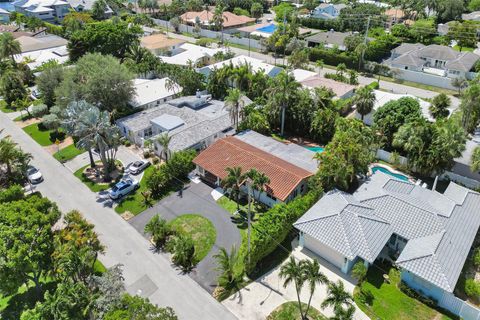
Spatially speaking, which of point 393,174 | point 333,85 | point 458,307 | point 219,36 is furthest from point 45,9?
point 458,307

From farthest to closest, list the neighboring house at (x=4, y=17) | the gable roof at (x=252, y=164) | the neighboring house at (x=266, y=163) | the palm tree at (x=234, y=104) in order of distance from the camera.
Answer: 1. the neighboring house at (x=4, y=17)
2. the palm tree at (x=234, y=104)
3. the neighboring house at (x=266, y=163)
4. the gable roof at (x=252, y=164)

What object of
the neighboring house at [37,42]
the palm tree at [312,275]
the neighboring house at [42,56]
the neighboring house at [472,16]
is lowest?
the neighboring house at [42,56]

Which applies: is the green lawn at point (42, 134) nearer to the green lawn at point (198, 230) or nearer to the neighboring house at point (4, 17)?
the green lawn at point (198, 230)

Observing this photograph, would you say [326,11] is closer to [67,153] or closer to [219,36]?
[219,36]

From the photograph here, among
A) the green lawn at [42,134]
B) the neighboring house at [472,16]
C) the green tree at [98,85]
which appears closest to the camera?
the green tree at [98,85]

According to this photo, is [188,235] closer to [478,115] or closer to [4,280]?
[4,280]

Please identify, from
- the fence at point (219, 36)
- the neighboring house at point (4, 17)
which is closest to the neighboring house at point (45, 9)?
the neighboring house at point (4, 17)

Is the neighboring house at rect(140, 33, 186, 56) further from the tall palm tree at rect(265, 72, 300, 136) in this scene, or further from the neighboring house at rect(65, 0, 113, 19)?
the neighboring house at rect(65, 0, 113, 19)
